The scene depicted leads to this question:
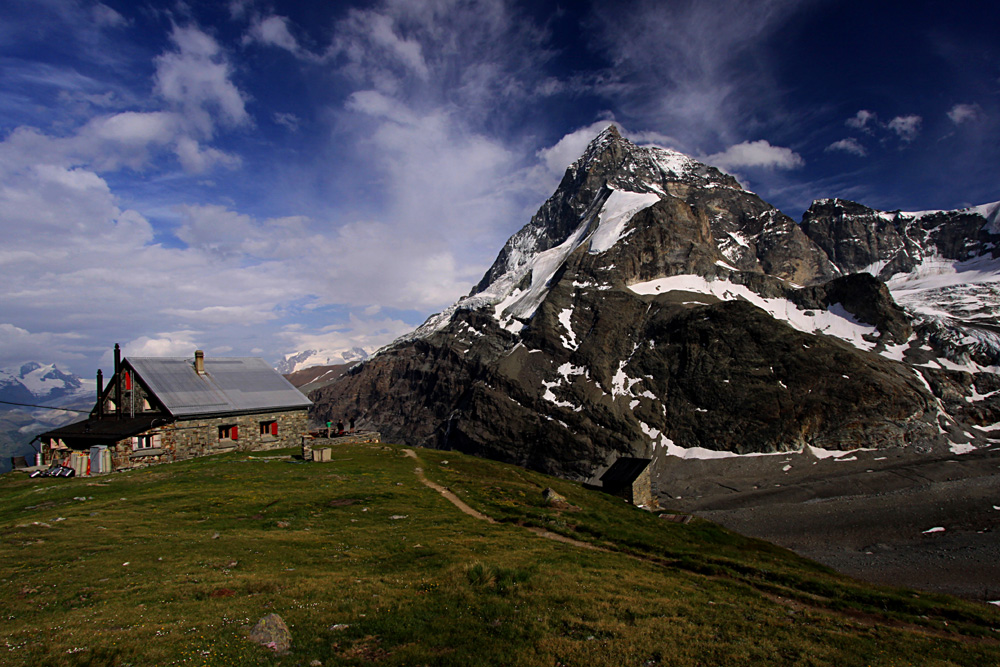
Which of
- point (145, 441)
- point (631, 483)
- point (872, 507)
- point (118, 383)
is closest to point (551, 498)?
point (631, 483)

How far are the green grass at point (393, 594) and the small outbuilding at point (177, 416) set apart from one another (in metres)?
11.9

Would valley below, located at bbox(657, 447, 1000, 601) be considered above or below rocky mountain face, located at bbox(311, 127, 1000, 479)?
below

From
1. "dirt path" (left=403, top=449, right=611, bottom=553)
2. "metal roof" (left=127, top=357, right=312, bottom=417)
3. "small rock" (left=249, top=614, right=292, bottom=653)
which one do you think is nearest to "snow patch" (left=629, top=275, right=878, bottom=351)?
"dirt path" (left=403, top=449, right=611, bottom=553)

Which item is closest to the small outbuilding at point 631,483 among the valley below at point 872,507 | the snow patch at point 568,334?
the valley below at point 872,507

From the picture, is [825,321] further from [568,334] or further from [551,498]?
[551,498]

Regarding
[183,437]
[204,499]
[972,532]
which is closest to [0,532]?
[204,499]

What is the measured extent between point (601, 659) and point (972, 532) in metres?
89.1

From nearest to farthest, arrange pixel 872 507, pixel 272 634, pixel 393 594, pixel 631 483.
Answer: pixel 272 634 → pixel 393 594 → pixel 631 483 → pixel 872 507

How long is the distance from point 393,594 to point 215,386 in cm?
4691

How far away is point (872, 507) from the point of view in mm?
83125

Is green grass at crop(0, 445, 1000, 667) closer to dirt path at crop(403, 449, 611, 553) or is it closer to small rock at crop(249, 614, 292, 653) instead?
small rock at crop(249, 614, 292, 653)

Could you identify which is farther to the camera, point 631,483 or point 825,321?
point 825,321

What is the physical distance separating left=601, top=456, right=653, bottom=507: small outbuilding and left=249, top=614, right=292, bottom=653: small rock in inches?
2208

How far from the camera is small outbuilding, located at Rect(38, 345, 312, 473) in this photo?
A: 1740 inches
